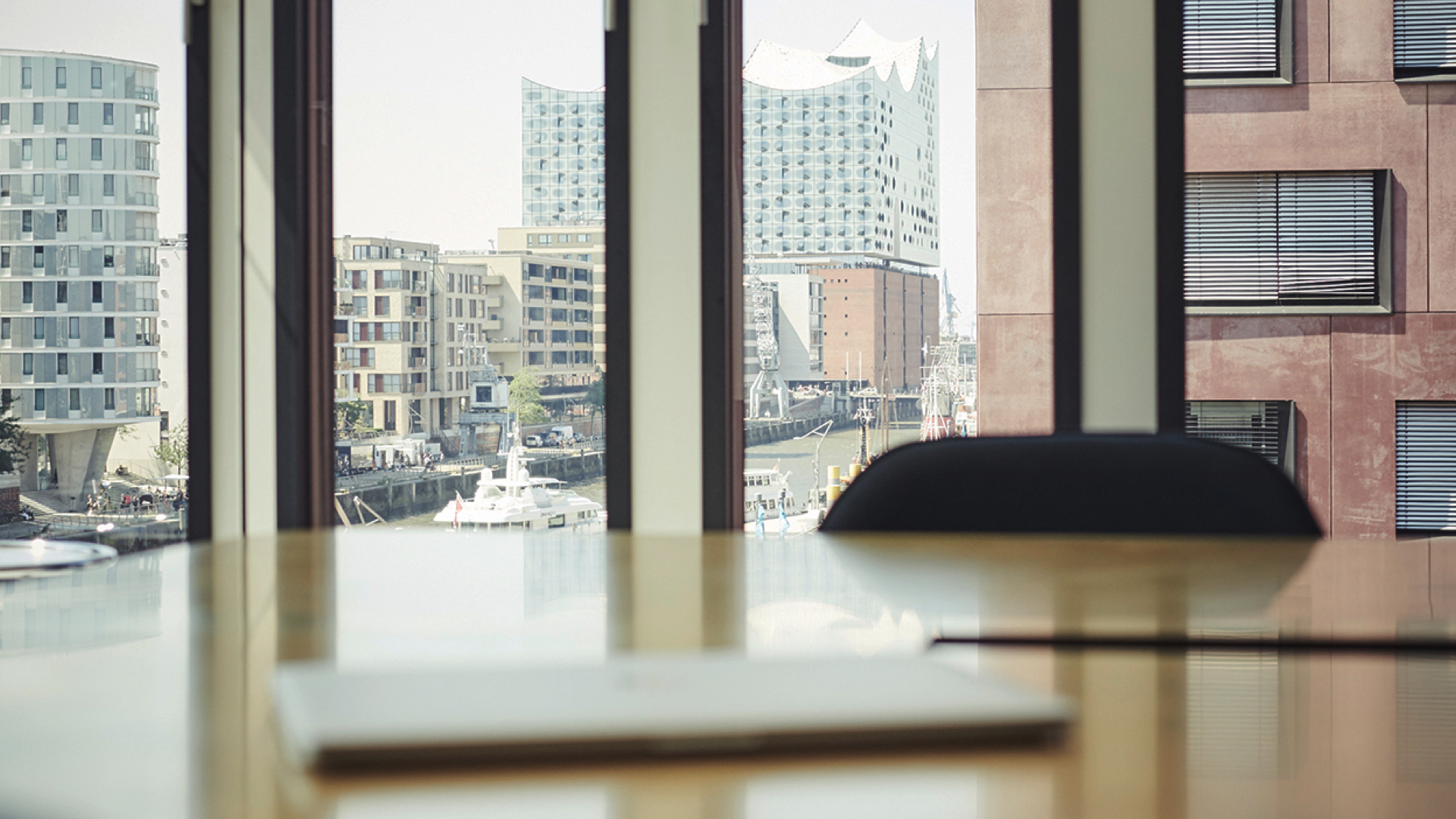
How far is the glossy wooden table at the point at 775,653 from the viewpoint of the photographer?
448 millimetres

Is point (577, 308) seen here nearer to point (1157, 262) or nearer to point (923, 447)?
point (1157, 262)

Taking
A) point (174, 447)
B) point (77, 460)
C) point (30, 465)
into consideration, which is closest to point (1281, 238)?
point (174, 447)

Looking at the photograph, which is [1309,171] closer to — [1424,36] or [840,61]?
[1424,36]

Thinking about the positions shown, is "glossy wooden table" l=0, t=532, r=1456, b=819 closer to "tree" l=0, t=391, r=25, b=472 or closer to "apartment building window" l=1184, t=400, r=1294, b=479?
"apartment building window" l=1184, t=400, r=1294, b=479

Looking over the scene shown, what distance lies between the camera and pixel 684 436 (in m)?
3.39

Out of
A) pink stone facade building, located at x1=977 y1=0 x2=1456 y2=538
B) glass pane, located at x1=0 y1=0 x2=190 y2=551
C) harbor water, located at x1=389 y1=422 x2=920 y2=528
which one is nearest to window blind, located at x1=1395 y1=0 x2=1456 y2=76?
pink stone facade building, located at x1=977 y1=0 x2=1456 y2=538

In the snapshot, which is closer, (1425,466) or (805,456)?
(1425,466)

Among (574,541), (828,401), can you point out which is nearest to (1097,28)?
(828,401)

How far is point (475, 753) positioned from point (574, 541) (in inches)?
31.2

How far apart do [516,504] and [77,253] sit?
151cm

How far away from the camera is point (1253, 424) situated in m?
3.28

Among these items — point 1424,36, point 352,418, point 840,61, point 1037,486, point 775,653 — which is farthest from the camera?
point 352,418

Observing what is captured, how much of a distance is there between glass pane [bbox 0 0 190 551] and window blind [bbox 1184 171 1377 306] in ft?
9.74

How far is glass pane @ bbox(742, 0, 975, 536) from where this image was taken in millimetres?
3365
